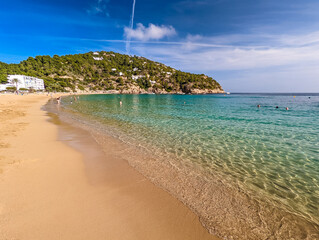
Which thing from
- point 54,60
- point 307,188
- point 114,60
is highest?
point 114,60

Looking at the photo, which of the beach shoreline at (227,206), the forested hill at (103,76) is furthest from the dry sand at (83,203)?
the forested hill at (103,76)

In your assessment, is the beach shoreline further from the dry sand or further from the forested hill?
the forested hill

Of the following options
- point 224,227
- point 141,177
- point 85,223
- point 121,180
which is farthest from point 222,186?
point 85,223

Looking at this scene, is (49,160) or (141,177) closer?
(141,177)

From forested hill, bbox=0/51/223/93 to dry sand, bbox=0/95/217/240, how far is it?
109m

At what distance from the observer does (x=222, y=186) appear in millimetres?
5270

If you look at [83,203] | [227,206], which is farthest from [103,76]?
[227,206]

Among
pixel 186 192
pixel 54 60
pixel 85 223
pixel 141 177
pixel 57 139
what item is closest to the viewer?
pixel 85 223

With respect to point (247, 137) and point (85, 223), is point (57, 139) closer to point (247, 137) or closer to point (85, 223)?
point (85, 223)

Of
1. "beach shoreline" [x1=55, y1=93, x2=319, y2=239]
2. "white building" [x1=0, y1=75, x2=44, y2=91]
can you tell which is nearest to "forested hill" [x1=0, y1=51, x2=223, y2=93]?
"white building" [x1=0, y1=75, x2=44, y2=91]

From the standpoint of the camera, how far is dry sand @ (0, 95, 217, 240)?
3.22 meters

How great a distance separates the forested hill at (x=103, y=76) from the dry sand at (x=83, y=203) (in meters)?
109

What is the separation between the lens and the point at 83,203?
4.08 meters

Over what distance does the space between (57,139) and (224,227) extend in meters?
10.5
